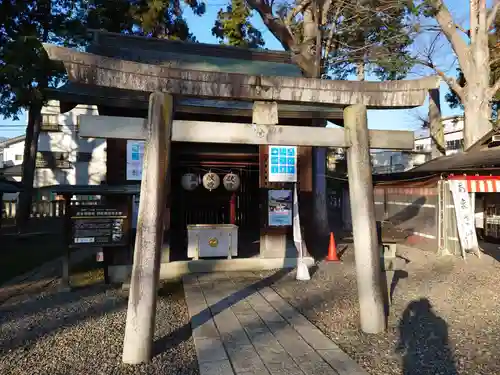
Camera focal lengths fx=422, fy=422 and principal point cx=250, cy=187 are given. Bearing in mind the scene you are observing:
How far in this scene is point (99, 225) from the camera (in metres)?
7.69

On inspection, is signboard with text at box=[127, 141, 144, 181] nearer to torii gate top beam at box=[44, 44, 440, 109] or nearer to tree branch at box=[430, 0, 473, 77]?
torii gate top beam at box=[44, 44, 440, 109]

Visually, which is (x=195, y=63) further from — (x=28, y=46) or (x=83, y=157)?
(x=83, y=157)

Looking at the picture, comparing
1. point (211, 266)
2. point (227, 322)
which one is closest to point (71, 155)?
point (211, 266)

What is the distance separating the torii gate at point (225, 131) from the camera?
14.6ft

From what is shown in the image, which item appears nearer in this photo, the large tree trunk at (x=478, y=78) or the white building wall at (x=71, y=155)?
the large tree trunk at (x=478, y=78)

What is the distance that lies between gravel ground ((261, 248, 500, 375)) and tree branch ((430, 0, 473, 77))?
9952 mm

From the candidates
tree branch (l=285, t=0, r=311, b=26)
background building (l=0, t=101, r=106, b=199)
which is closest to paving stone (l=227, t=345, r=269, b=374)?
tree branch (l=285, t=0, r=311, b=26)

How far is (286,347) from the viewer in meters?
4.85

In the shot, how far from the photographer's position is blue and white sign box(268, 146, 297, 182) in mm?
9078

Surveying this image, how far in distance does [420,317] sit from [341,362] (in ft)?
7.38

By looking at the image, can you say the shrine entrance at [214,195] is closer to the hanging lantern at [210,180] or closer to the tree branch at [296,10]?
the hanging lantern at [210,180]

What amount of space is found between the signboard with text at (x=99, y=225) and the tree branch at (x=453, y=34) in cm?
1490

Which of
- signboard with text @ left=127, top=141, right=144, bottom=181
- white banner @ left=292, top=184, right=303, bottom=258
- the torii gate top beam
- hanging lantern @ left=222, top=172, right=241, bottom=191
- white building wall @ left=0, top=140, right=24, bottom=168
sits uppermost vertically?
white building wall @ left=0, top=140, right=24, bottom=168

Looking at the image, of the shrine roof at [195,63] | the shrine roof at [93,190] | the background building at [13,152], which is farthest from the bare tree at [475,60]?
the background building at [13,152]
